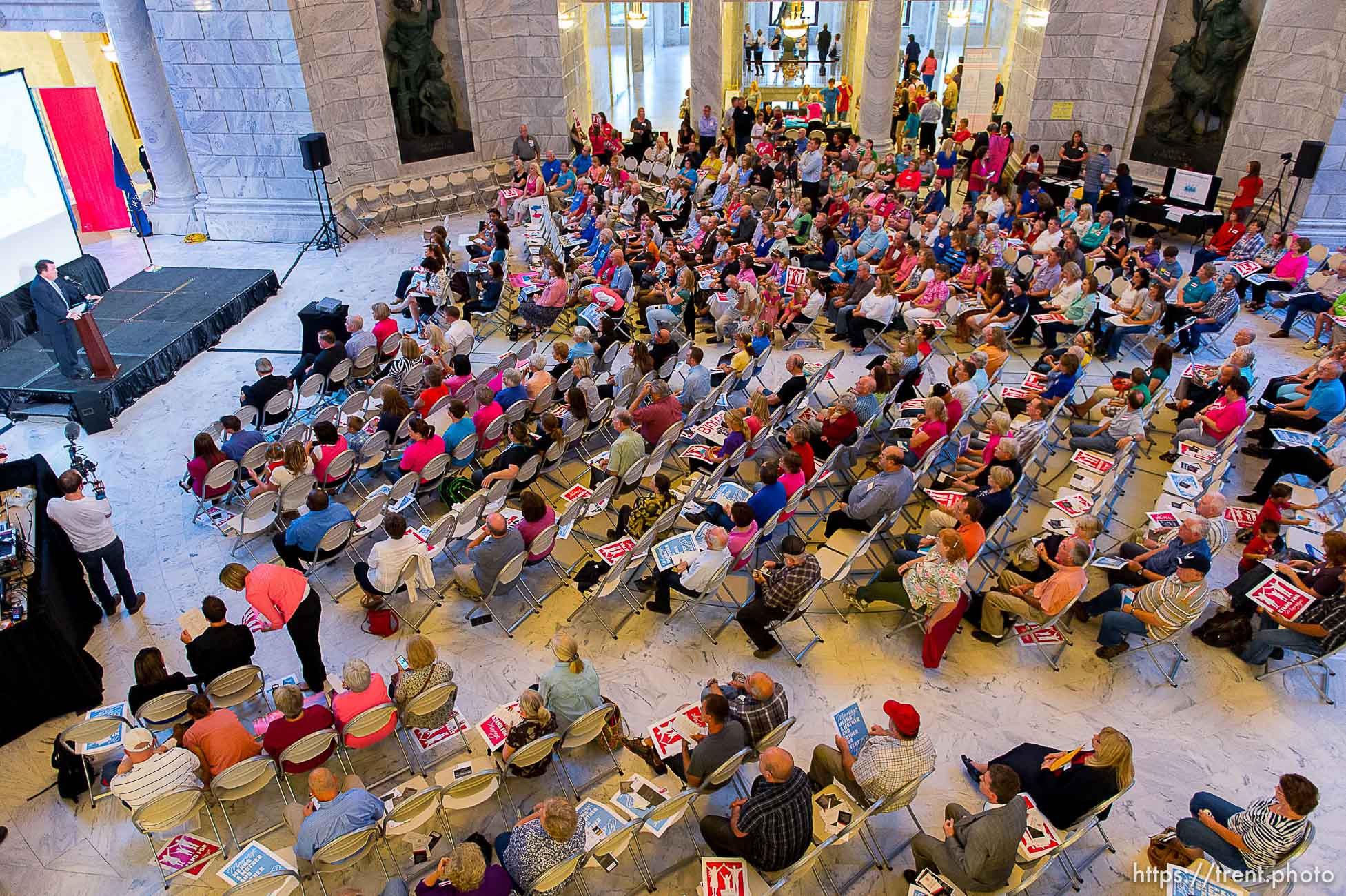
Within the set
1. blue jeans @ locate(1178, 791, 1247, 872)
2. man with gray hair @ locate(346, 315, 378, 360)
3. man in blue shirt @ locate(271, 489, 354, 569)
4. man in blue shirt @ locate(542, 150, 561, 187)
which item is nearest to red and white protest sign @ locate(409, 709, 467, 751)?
man in blue shirt @ locate(271, 489, 354, 569)

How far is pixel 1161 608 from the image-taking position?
276 inches

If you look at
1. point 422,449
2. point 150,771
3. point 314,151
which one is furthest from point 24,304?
point 150,771

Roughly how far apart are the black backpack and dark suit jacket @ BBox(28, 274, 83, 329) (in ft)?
22.6

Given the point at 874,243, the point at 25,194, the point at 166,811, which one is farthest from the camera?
the point at 874,243

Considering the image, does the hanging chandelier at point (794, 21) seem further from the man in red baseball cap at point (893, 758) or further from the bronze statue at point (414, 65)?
the man in red baseball cap at point (893, 758)

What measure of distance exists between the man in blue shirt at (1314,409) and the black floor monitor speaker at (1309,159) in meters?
6.97

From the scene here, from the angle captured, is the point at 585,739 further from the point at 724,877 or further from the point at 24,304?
the point at 24,304

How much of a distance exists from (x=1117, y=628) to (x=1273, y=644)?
1.18 metres

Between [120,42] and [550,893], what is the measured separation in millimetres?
17659

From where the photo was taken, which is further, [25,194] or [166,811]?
[25,194]

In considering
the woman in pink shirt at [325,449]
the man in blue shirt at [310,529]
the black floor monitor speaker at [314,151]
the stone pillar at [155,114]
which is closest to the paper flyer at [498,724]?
the man in blue shirt at [310,529]

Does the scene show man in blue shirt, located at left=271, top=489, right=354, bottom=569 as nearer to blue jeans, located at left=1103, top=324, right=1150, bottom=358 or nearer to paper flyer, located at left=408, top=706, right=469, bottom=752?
paper flyer, located at left=408, top=706, right=469, bottom=752

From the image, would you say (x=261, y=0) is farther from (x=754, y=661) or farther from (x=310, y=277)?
(x=754, y=661)

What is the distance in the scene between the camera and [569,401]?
367 inches
